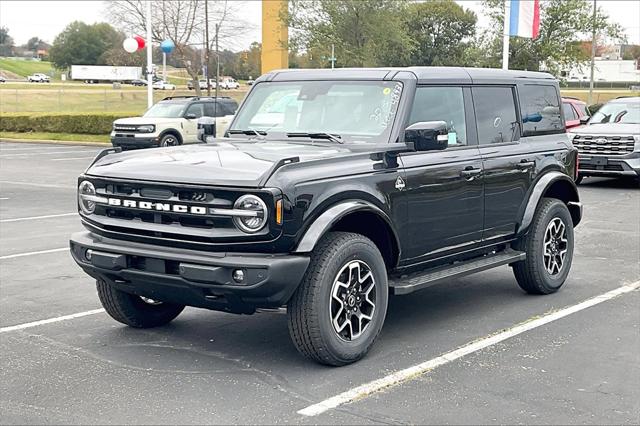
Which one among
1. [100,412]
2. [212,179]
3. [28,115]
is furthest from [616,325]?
[28,115]

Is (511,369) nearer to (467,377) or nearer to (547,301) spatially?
(467,377)

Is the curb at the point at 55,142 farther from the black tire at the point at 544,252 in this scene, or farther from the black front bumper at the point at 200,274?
the black front bumper at the point at 200,274

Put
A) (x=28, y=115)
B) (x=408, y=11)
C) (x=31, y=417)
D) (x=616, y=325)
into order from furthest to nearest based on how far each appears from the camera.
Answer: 1. (x=408, y=11)
2. (x=28, y=115)
3. (x=616, y=325)
4. (x=31, y=417)

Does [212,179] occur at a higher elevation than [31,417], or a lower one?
higher

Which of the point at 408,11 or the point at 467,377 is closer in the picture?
the point at 467,377

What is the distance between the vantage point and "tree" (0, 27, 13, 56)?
93.6 m

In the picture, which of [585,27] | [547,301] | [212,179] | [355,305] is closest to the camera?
[212,179]

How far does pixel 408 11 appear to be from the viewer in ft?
131

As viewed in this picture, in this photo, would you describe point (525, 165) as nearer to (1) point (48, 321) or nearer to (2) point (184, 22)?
(1) point (48, 321)

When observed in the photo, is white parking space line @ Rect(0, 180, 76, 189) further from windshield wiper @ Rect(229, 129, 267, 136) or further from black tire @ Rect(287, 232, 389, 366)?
black tire @ Rect(287, 232, 389, 366)

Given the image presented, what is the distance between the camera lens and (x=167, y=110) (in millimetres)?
25719

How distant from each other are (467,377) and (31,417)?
252 centimetres

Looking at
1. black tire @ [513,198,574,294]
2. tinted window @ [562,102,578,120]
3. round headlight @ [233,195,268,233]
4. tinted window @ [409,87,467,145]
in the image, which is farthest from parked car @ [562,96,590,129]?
round headlight @ [233,195,268,233]

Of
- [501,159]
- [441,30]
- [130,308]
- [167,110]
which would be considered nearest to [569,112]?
[167,110]
